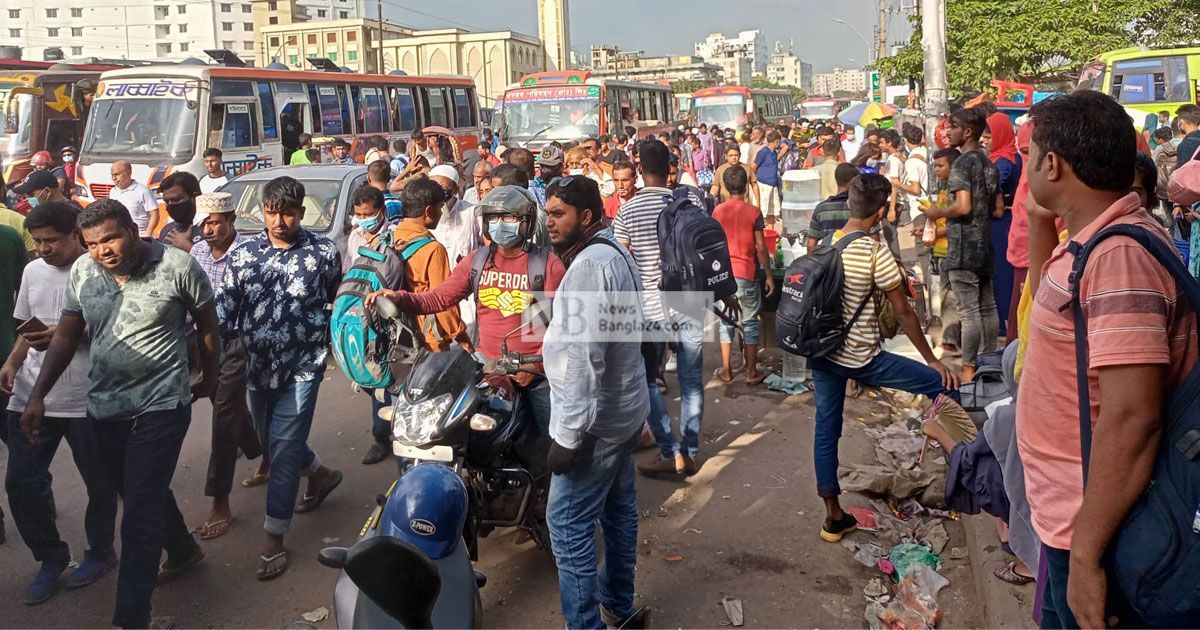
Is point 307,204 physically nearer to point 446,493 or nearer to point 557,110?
point 446,493

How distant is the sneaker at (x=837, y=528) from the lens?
466 centimetres

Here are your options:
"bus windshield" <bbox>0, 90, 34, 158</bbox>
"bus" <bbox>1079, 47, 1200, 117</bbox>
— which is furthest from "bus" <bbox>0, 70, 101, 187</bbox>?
"bus" <bbox>1079, 47, 1200, 117</bbox>

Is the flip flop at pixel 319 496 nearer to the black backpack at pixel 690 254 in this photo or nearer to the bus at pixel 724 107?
the black backpack at pixel 690 254

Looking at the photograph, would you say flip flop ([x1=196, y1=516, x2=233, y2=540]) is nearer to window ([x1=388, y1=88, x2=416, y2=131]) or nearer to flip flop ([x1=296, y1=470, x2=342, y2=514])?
flip flop ([x1=296, y1=470, x2=342, y2=514])

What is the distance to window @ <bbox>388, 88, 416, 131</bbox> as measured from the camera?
21.6 metres

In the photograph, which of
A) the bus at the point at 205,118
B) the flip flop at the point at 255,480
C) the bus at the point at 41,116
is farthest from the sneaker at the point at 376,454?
the bus at the point at 41,116

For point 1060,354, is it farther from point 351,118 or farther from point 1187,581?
point 351,118

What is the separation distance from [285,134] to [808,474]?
1422 centimetres

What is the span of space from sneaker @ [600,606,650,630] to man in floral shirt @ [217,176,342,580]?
5.51 ft

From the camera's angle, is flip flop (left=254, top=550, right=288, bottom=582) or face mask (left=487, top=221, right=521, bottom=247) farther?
flip flop (left=254, top=550, right=288, bottom=582)

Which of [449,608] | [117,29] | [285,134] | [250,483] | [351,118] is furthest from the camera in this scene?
[117,29]

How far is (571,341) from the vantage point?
127 inches

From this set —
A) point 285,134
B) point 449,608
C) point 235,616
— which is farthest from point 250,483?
point 285,134

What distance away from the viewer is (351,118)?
19547mm
